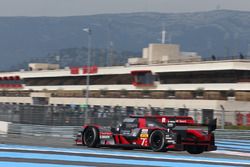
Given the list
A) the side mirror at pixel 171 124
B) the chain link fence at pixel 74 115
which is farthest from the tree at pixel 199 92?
the side mirror at pixel 171 124

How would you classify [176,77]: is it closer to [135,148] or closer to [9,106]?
[9,106]

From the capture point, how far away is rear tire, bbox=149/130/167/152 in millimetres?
17328

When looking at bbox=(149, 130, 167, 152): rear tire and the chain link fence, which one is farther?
the chain link fence

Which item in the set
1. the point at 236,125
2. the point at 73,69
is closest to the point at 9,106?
the point at 236,125

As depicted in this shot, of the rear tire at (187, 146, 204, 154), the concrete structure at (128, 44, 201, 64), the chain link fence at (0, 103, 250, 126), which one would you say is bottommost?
the rear tire at (187, 146, 204, 154)

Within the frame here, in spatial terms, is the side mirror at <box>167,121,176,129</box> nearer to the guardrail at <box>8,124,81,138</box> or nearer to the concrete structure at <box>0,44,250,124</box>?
the guardrail at <box>8,124,81,138</box>

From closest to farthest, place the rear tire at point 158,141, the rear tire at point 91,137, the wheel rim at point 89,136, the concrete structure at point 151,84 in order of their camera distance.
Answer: the rear tire at point 158,141, the rear tire at point 91,137, the wheel rim at point 89,136, the concrete structure at point 151,84

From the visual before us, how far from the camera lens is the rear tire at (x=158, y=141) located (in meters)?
17.3

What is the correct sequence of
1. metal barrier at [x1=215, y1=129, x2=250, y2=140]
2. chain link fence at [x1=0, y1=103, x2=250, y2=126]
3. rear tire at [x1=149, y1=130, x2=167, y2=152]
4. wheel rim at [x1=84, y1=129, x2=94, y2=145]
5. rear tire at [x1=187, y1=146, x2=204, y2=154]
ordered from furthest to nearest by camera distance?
chain link fence at [x1=0, y1=103, x2=250, y2=126] < metal barrier at [x1=215, y1=129, x2=250, y2=140] < wheel rim at [x1=84, y1=129, x2=94, y2=145] < rear tire at [x1=187, y1=146, x2=204, y2=154] < rear tire at [x1=149, y1=130, x2=167, y2=152]

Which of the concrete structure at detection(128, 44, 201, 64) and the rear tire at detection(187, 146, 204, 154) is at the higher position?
the concrete structure at detection(128, 44, 201, 64)

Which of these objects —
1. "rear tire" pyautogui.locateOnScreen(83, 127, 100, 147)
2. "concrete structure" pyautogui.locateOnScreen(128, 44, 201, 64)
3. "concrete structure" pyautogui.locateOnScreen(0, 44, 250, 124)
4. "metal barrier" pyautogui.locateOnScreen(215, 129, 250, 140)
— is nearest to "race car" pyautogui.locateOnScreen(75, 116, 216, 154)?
"rear tire" pyautogui.locateOnScreen(83, 127, 100, 147)

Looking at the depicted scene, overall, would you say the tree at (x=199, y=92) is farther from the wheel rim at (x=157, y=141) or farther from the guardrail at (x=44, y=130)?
the wheel rim at (x=157, y=141)

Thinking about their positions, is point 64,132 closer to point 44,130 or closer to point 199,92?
point 44,130

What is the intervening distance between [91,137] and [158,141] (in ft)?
8.15
